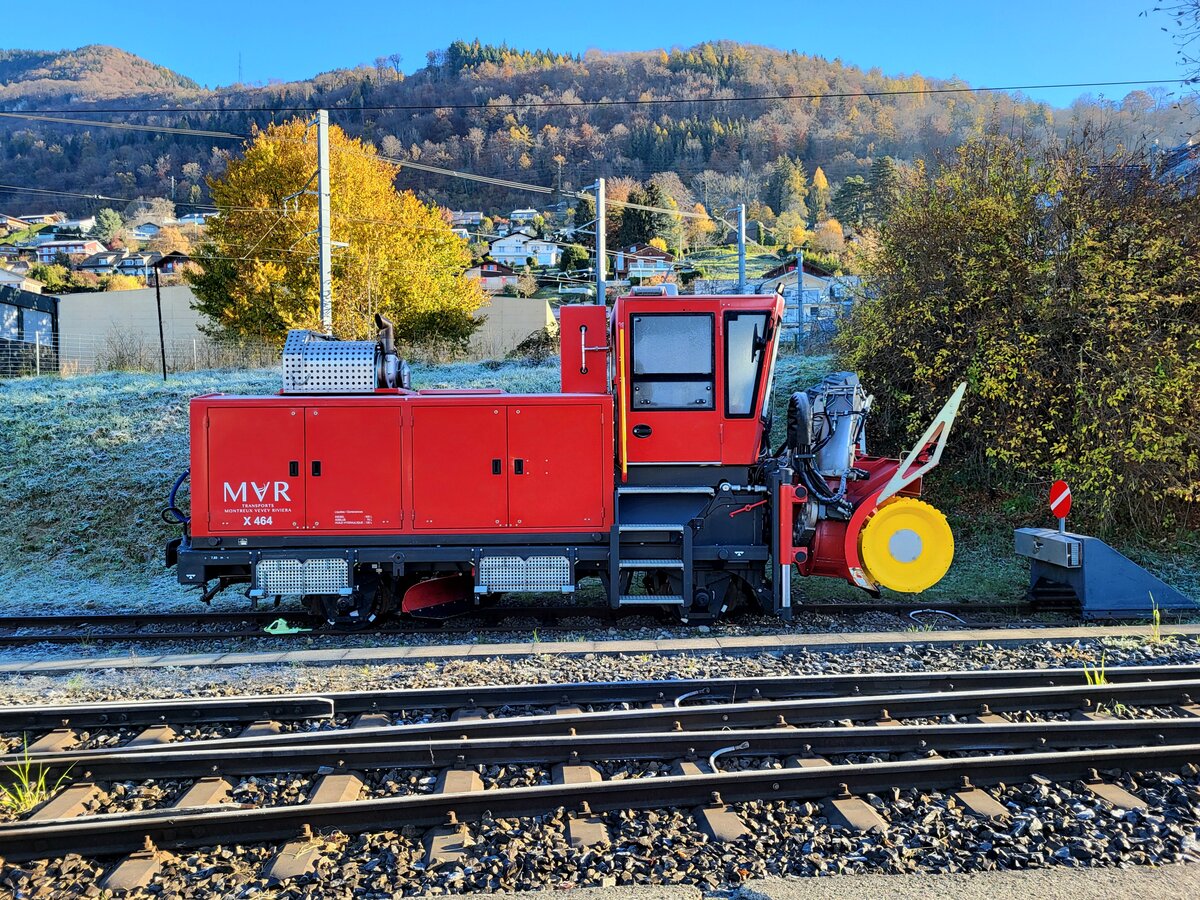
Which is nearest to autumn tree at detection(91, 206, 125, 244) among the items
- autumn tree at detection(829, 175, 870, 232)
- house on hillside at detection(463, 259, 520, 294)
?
house on hillside at detection(463, 259, 520, 294)

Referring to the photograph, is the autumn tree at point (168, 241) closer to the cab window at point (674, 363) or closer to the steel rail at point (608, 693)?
the cab window at point (674, 363)

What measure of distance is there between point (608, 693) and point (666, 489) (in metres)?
2.71

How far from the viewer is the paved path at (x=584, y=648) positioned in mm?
A: 7281

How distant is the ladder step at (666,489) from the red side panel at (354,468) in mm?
2326

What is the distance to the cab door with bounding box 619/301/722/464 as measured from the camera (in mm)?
8359

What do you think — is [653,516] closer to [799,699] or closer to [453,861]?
[799,699]

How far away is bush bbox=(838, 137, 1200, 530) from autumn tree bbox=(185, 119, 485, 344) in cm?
1803

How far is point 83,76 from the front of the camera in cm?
15488

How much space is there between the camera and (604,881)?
3.86 metres

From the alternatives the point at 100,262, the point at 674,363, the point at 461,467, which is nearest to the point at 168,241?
the point at 100,262

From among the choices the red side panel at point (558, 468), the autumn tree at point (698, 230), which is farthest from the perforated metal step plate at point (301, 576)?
the autumn tree at point (698, 230)

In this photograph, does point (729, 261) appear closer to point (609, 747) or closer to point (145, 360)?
point (145, 360)

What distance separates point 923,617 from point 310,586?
6551 millimetres

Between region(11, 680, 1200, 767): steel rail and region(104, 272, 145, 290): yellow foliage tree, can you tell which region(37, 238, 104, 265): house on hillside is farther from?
region(11, 680, 1200, 767): steel rail
